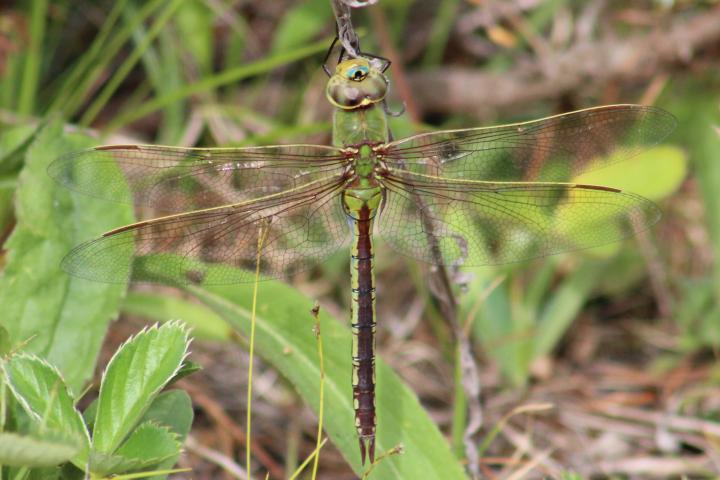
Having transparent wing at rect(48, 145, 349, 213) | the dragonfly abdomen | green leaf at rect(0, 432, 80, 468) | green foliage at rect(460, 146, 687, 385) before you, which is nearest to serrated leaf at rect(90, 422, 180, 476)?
green leaf at rect(0, 432, 80, 468)

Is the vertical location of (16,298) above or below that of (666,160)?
below

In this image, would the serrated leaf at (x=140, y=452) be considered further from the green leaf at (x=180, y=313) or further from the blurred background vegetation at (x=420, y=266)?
the green leaf at (x=180, y=313)

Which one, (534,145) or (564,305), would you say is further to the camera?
(564,305)

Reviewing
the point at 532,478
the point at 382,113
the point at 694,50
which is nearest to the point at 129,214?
the point at 382,113

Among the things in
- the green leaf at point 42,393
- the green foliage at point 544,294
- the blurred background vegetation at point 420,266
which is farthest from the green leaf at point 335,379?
the green foliage at point 544,294

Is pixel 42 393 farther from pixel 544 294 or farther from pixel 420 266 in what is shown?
pixel 544 294

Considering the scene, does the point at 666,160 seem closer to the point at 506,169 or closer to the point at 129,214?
the point at 506,169

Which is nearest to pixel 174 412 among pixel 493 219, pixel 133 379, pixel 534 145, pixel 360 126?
pixel 133 379
